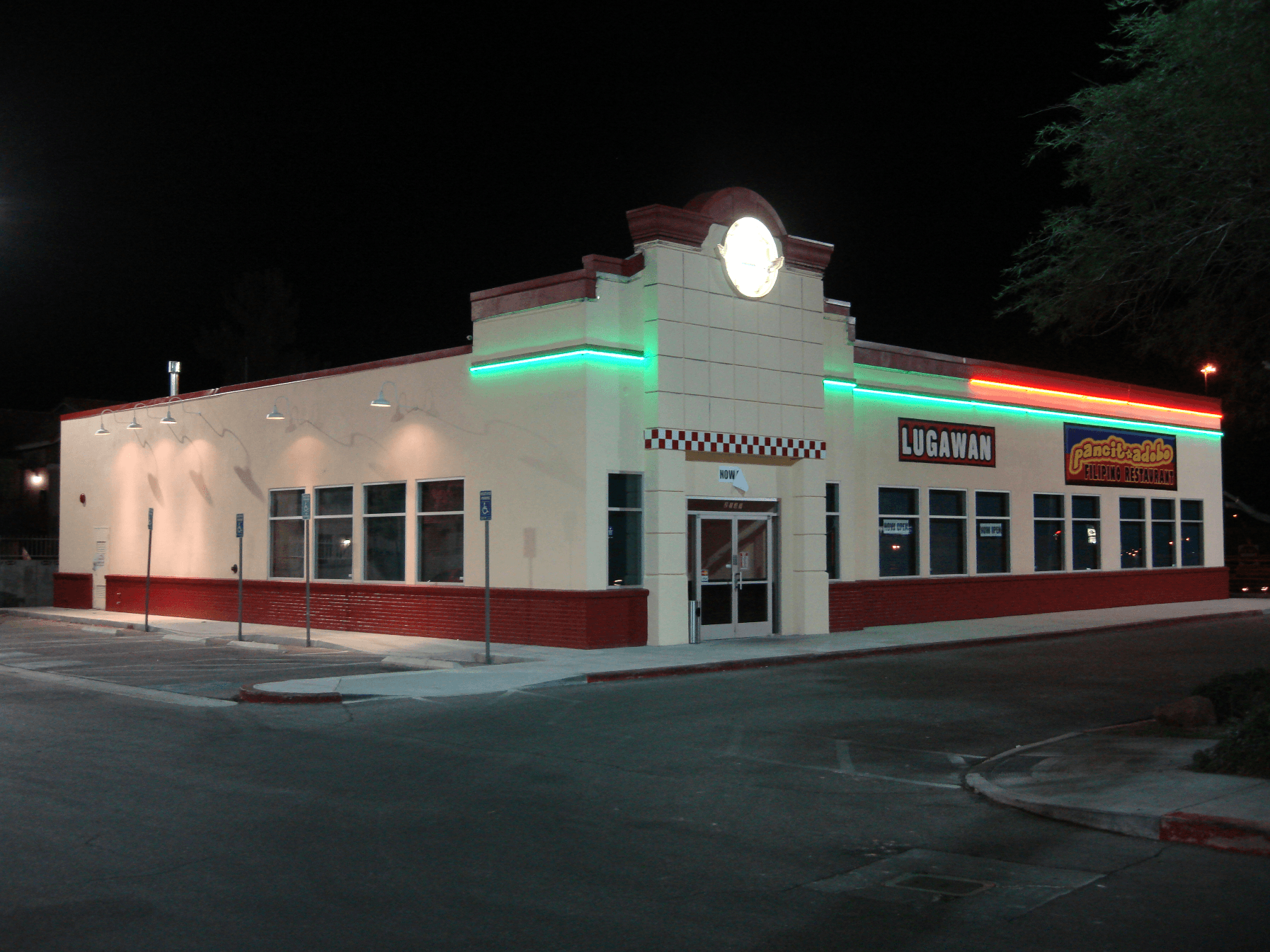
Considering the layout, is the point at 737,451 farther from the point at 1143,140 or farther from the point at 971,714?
the point at 1143,140

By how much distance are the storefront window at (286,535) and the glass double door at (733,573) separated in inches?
377

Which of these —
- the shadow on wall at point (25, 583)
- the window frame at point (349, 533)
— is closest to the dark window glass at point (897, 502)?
the window frame at point (349, 533)

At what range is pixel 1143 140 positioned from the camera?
12148 mm

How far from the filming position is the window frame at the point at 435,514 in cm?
2272

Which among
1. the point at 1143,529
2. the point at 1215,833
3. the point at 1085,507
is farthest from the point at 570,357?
the point at 1143,529

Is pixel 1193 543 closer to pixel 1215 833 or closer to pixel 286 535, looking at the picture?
pixel 286 535

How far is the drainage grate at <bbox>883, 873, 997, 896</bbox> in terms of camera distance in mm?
6766

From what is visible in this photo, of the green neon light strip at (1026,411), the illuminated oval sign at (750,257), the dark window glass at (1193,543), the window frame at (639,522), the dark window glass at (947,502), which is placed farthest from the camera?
the dark window glass at (1193,543)

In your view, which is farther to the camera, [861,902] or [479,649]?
[479,649]

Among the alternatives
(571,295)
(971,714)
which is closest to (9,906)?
(971,714)

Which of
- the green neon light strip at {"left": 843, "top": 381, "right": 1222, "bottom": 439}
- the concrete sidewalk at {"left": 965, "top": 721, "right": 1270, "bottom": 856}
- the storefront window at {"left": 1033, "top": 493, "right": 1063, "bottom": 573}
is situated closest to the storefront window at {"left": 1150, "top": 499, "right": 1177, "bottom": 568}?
the green neon light strip at {"left": 843, "top": 381, "right": 1222, "bottom": 439}

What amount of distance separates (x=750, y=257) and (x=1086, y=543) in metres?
14.7

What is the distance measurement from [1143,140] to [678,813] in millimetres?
8470

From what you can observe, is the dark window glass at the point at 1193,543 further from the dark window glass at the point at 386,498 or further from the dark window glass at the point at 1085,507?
the dark window glass at the point at 386,498
